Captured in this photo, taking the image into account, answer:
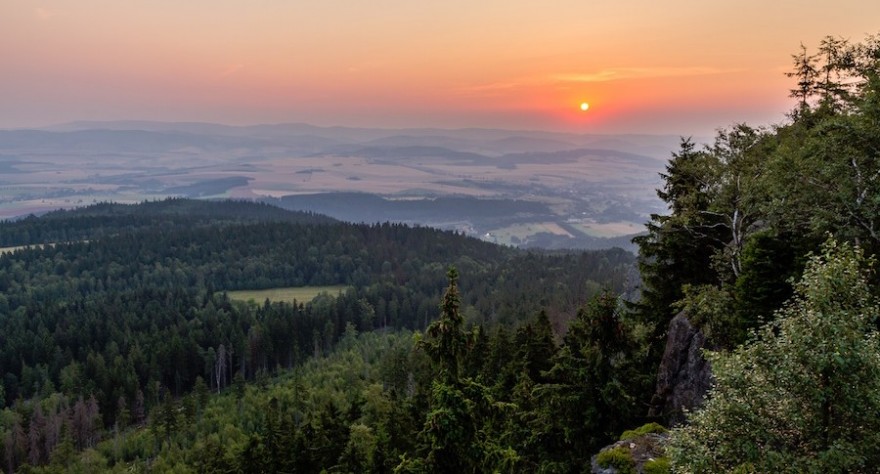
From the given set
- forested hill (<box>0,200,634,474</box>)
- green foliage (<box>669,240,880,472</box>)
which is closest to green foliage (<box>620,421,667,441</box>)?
green foliage (<box>669,240,880,472</box>)

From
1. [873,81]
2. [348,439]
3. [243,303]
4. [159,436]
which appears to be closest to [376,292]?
[243,303]

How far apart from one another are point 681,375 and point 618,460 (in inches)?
383

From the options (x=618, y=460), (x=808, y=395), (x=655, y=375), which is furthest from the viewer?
(x=655, y=375)

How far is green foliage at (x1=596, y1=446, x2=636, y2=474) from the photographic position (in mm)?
22469

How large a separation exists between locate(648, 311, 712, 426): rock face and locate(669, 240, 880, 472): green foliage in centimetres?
1403

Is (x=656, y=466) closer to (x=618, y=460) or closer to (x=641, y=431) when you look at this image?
(x=618, y=460)

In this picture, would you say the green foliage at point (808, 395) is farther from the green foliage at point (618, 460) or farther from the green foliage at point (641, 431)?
the green foliage at point (641, 431)

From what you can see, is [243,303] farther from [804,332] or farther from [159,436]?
[804,332]

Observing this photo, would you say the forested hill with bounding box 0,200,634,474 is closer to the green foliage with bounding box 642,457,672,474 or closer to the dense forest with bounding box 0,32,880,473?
the dense forest with bounding box 0,32,880,473

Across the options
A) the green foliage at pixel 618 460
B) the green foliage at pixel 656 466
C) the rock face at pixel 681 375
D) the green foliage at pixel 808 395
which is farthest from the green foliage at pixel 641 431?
the green foliage at pixel 808 395

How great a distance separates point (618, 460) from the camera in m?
22.9

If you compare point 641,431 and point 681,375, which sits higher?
point 681,375

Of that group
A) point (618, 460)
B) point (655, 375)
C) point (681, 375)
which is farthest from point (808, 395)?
point (655, 375)

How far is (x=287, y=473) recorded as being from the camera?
45906 millimetres
